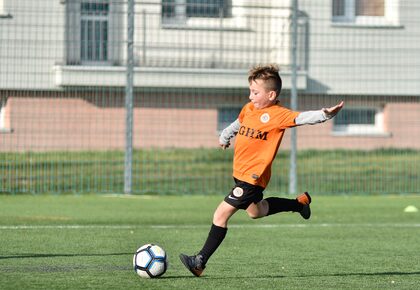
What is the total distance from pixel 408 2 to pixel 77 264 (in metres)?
10.7

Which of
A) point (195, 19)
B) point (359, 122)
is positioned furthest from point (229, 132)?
point (359, 122)

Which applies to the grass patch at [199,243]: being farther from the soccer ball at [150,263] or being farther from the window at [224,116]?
the window at [224,116]

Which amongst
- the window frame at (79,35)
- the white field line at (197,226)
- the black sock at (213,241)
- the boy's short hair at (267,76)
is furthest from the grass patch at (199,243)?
the window frame at (79,35)

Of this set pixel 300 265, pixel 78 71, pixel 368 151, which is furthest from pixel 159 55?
pixel 300 265

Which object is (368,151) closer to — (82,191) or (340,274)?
(82,191)

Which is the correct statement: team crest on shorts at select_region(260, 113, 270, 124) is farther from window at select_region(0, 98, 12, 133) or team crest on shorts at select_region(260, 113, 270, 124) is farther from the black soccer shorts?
window at select_region(0, 98, 12, 133)

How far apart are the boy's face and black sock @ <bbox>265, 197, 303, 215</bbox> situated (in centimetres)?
83

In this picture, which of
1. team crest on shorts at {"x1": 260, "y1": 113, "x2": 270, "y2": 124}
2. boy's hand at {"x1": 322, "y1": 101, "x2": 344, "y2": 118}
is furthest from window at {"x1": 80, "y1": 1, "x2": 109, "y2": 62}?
boy's hand at {"x1": 322, "y1": 101, "x2": 344, "y2": 118}

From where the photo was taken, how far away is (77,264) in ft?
27.9

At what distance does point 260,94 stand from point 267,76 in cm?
14

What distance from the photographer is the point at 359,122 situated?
18.0 m

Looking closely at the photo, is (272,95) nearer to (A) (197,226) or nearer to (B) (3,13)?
(A) (197,226)

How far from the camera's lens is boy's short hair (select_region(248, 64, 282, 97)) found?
317 inches

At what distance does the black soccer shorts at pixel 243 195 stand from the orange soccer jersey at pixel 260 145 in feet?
0.12
